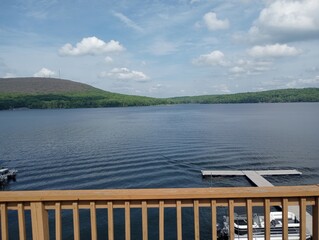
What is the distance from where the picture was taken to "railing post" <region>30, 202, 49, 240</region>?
2875 mm

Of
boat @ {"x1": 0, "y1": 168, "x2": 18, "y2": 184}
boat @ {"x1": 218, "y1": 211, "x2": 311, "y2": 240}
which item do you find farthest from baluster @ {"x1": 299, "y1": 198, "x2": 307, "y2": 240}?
boat @ {"x1": 0, "y1": 168, "x2": 18, "y2": 184}

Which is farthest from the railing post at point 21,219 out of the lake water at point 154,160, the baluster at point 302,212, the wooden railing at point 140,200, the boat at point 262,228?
the lake water at point 154,160

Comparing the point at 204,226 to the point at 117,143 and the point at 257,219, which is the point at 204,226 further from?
the point at 117,143

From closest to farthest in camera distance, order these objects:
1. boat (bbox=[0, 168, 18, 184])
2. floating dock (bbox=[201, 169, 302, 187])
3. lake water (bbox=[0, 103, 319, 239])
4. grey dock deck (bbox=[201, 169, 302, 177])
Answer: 1. lake water (bbox=[0, 103, 319, 239])
2. floating dock (bbox=[201, 169, 302, 187])
3. grey dock deck (bbox=[201, 169, 302, 177])
4. boat (bbox=[0, 168, 18, 184])

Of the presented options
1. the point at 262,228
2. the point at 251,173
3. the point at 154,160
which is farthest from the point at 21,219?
the point at 154,160

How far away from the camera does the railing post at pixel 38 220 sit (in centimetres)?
288

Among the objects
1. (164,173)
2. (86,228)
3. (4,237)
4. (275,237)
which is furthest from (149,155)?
(4,237)

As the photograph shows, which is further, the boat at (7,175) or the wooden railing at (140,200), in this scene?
the boat at (7,175)

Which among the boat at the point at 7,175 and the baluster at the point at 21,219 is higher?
the baluster at the point at 21,219

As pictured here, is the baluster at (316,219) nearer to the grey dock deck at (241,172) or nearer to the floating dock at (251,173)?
the floating dock at (251,173)

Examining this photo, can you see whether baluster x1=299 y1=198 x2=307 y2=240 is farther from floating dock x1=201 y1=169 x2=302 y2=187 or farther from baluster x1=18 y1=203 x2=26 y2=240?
floating dock x1=201 y1=169 x2=302 y2=187

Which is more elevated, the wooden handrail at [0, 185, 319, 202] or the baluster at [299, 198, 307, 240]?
the wooden handrail at [0, 185, 319, 202]

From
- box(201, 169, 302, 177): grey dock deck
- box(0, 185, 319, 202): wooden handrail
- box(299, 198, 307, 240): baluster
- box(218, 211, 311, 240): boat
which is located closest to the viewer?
box(0, 185, 319, 202): wooden handrail

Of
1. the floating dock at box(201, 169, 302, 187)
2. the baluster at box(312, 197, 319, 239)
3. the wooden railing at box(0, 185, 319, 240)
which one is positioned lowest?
the floating dock at box(201, 169, 302, 187)
